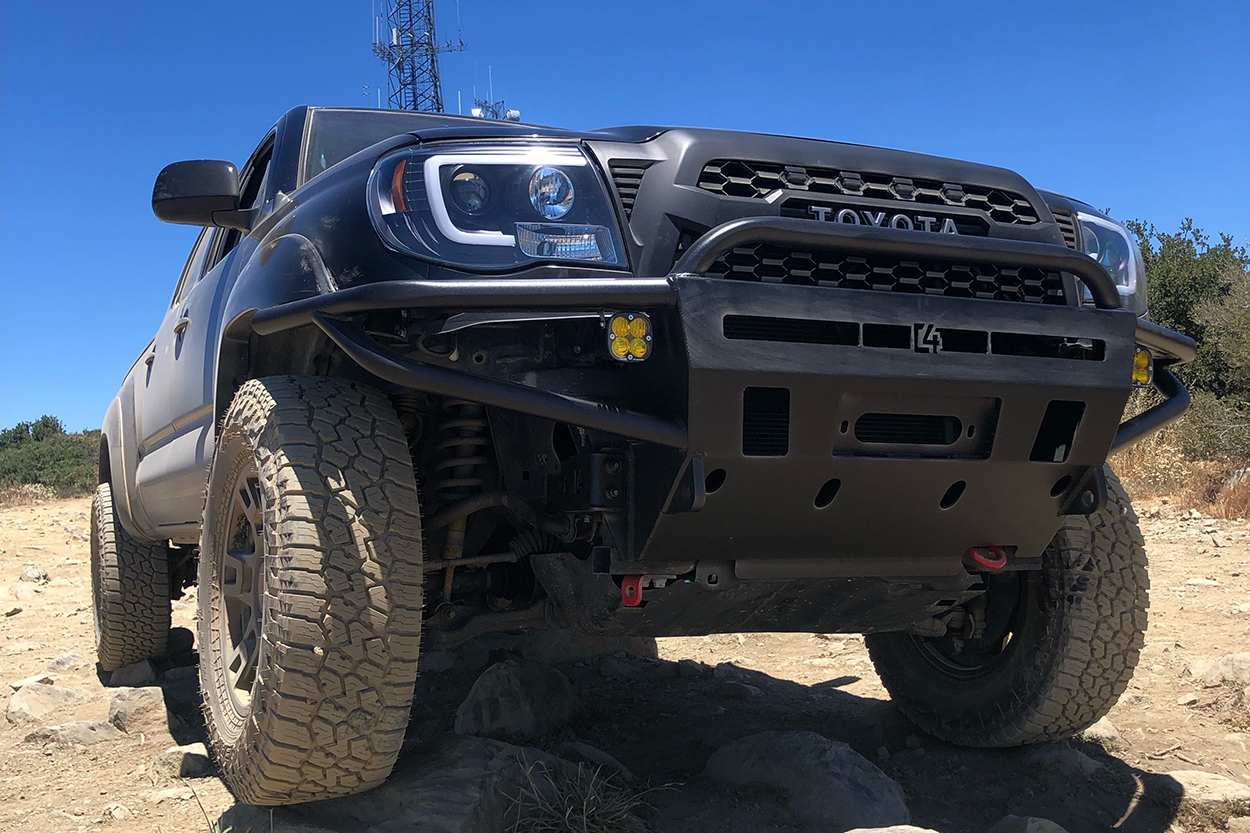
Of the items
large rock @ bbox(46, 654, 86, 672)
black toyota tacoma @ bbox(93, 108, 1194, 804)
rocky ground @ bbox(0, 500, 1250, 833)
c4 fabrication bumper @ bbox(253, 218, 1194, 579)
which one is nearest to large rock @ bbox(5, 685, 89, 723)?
rocky ground @ bbox(0, 500, 1250, 833)

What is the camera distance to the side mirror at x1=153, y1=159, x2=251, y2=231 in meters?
3.28

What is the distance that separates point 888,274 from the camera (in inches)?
92.2

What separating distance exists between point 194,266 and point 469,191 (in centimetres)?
334

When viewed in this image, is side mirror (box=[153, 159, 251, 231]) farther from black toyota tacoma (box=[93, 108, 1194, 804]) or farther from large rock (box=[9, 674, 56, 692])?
large rock (box=[9, 674, 56, 692])

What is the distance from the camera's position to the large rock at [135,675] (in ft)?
16.0

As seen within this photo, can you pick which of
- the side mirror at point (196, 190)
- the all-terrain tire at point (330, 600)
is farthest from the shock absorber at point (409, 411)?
the side mirror at point (196, 190)

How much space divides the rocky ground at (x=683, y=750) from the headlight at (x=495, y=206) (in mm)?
1390

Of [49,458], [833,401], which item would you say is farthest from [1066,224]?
[49,458]

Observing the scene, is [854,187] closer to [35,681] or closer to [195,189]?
[195,189]

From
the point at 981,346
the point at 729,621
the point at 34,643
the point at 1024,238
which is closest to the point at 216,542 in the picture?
the point at 729,621

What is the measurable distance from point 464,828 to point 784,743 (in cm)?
106

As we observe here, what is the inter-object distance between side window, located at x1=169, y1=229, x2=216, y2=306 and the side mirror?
1.41 metres

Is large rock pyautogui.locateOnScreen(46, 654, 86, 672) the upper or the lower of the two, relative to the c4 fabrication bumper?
lower

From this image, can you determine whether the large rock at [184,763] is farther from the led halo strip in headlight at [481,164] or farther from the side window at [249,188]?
the led halo strip in headlight at [481,164]
